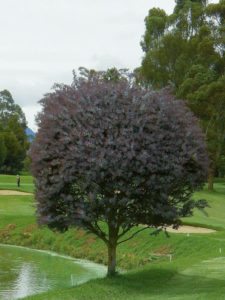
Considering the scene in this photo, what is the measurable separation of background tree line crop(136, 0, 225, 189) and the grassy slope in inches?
333

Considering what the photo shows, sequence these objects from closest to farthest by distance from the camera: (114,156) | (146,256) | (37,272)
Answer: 1. (114,156)
2. (37,272)
3. (146,256)

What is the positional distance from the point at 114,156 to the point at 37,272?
10.2 meters

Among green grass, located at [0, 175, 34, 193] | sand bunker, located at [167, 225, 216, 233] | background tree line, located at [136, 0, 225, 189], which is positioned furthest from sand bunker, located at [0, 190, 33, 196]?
sand bunker, located at [167, 225, 216, 233]

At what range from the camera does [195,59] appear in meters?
60.4

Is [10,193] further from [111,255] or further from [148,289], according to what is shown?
[148,289]

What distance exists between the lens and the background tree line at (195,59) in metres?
55.8

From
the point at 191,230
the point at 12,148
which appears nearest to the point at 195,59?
the point at 191,230

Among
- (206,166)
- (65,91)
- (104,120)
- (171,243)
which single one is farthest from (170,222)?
(171,243)

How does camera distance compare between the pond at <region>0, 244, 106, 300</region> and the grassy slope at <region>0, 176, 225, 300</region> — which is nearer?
the grassy slope at <region>0, 176, 225, 300</region>

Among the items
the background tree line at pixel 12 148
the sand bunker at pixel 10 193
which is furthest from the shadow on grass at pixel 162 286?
the background tree line at pixel 12 148

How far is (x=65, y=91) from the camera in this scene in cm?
1811

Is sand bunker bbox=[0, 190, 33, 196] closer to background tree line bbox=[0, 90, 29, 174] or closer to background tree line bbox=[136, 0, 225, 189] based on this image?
background tree line bbox=[136, 0, 225, 189]

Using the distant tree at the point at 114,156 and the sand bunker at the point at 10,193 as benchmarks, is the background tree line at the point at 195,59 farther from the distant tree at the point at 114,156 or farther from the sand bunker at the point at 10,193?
the distant tree at the point at 114,156

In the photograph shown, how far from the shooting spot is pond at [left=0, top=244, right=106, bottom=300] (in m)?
21.5
